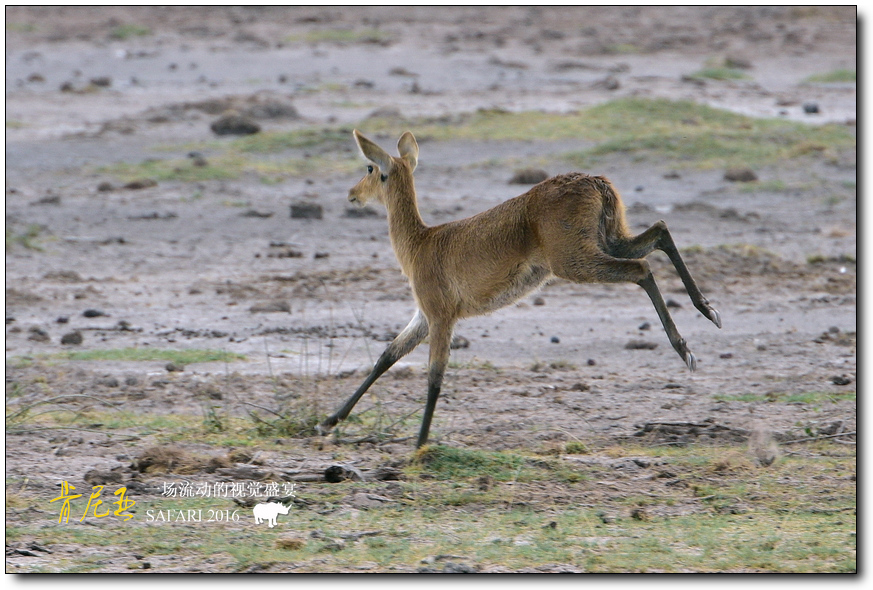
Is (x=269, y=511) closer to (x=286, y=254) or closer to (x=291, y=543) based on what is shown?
(x=291, y=543)

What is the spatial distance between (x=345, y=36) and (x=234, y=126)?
11890mm

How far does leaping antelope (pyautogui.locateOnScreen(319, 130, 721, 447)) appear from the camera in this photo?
20.3 feet

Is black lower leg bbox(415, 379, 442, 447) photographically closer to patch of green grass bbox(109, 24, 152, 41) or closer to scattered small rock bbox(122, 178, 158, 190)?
scattered small rock bbox(122, 178, 158, 190)

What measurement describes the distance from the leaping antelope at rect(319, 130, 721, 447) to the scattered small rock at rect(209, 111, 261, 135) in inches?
478

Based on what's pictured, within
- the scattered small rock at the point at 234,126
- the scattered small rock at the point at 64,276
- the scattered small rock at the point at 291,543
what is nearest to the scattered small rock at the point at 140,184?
the scattered small rock at the point at 64,276

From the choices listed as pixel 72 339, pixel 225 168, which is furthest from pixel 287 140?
pixel 72 339

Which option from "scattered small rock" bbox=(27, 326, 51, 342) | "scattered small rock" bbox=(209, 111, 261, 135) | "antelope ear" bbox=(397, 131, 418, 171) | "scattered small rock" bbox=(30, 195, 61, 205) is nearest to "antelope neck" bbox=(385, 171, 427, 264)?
"antelope ear" bbox=(397, 131, 418, 171)

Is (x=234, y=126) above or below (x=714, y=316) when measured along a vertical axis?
below

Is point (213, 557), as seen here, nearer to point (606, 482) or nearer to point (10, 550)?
point (10, 550)

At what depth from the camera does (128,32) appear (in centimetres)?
3017

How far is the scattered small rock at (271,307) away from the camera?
1044cm

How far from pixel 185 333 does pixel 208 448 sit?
134 inches

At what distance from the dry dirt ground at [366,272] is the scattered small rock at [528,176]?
0.21 m

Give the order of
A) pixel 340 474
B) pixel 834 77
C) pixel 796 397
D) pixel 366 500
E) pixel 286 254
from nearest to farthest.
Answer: pixel 366 500 < pixel 340 474 < pixel 796 397 < pixel 286 254 < pixel 834 77
